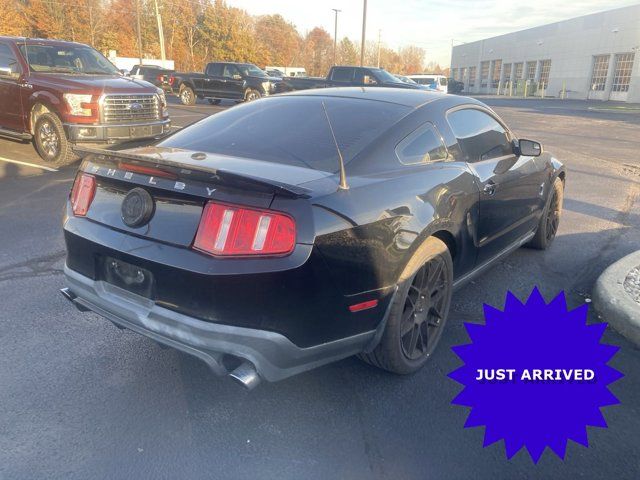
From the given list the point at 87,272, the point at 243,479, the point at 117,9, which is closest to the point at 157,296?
the point at 87,272

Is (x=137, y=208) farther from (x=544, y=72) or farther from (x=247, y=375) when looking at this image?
(x=544, y=72)

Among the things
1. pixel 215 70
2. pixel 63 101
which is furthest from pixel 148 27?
pixel 63 101

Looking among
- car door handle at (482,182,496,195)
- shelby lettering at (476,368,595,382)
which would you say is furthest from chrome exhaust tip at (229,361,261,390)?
car door handle at (482,182,496,195)

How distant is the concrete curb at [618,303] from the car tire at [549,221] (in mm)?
825

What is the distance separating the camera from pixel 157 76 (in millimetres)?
27078

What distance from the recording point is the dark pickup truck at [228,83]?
22.5 meters

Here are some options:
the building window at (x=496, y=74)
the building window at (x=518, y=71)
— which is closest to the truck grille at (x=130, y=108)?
the building window at (x=518, y=71)

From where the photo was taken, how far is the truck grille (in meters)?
8.68

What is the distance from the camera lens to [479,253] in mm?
3732

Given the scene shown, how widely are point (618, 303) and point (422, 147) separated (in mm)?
1891

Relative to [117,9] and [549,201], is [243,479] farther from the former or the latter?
[117,9]

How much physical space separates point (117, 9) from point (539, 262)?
2600 inches

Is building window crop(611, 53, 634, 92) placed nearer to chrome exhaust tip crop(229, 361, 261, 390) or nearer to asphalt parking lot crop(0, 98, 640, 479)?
asphalt parking lot crop(0, 98, 640, 479)

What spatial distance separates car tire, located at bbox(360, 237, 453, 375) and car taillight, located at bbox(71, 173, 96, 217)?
1767mm
